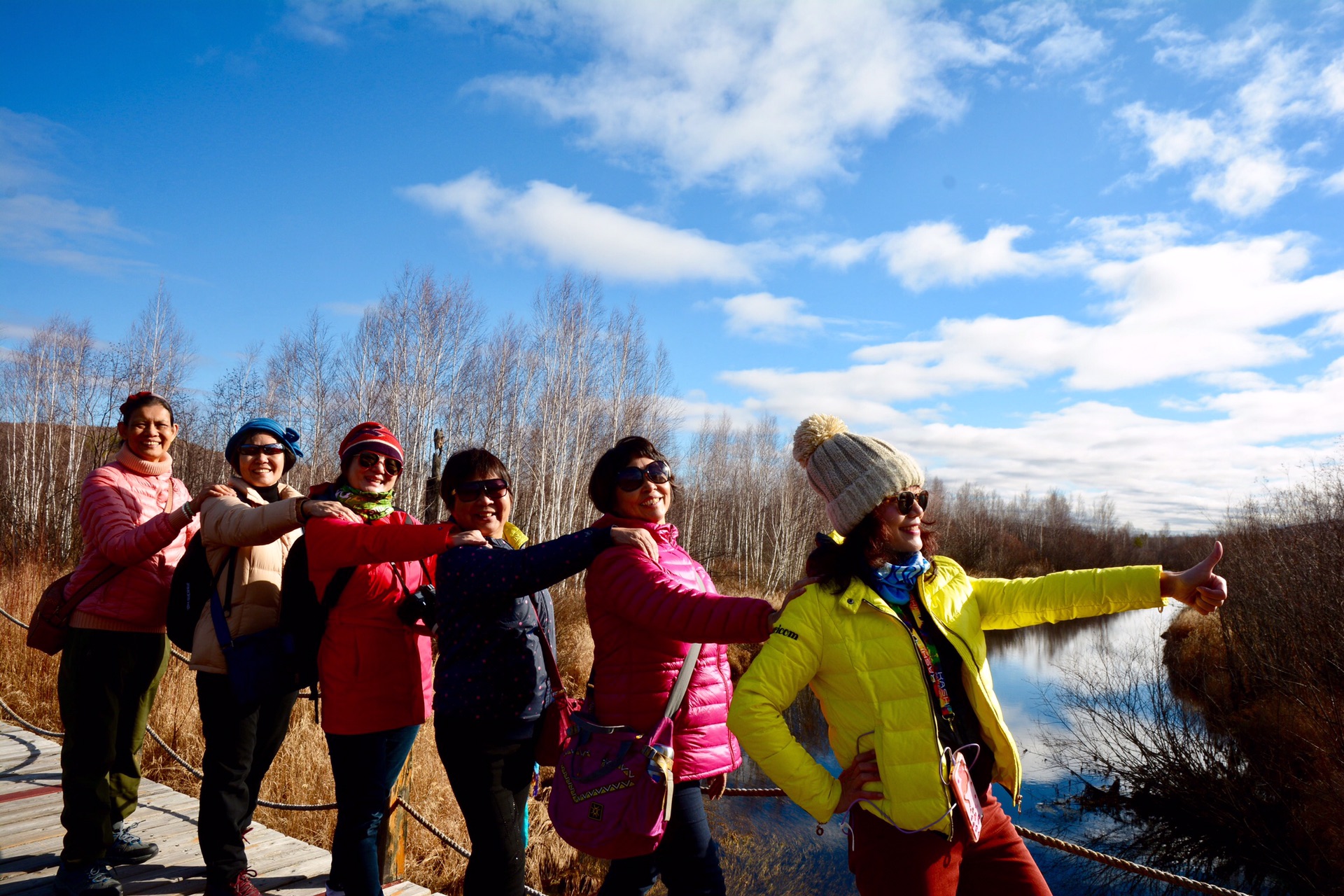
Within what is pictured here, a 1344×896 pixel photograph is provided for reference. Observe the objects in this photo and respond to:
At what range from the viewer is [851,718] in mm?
1770

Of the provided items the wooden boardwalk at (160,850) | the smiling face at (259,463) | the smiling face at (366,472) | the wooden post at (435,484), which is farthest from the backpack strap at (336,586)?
the wooden post at (435,484)

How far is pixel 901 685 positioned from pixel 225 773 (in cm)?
237

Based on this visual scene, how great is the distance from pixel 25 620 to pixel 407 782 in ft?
25.3

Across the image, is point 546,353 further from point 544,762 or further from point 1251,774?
point 544,762

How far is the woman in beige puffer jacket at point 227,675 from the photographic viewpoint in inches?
103

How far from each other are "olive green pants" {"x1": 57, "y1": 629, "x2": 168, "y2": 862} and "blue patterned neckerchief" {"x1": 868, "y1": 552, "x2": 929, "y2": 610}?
2950 mm

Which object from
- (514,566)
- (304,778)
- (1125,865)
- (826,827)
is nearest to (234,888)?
(514,566)

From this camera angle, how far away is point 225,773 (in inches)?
103

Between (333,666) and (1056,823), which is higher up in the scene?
(333,666)

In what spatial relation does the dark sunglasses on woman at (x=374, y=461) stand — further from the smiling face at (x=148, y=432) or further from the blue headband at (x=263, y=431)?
the smiling face at (x=148, y=432)

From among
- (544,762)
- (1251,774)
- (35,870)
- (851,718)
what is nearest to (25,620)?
(35,870)

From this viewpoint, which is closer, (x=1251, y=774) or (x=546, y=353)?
(x=1251, y=774)

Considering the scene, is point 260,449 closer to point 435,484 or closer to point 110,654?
point 110,654

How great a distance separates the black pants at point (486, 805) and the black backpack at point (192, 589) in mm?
1182
